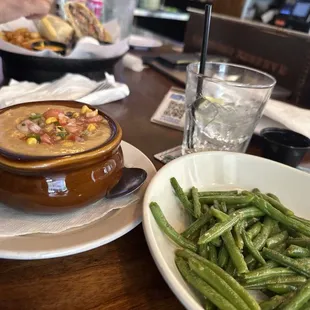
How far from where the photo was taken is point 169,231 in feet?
1.96

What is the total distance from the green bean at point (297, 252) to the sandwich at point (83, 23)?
1.31 metres

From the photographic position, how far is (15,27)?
5.50 feet

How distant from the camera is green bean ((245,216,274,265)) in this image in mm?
581

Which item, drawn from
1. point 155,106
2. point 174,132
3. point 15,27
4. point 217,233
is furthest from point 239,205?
point 15,27

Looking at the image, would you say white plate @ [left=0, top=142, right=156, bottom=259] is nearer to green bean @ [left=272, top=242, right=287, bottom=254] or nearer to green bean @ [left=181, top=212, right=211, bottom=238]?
green bean @ [left=181, top=212, right=211, bottom=238]

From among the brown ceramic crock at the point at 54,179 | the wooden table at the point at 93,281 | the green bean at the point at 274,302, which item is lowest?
the wooden table at the point at 93,281

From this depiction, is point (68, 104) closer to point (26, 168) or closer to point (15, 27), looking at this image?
point (26, 168)

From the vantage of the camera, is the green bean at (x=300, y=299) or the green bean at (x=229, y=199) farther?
the green bean at (x=229, y=199)

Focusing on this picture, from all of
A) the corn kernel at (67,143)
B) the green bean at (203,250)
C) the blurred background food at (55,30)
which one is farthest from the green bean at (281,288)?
the blurred background food at (55,30)

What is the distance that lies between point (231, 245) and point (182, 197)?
0.52 ft

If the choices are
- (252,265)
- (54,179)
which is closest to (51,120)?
(54,179)

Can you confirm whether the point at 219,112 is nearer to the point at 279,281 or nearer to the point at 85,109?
the point at 85,109

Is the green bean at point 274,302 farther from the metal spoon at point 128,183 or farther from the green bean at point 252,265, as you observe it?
the metal spoon at point 128,183

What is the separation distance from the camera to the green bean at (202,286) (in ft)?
1.57
